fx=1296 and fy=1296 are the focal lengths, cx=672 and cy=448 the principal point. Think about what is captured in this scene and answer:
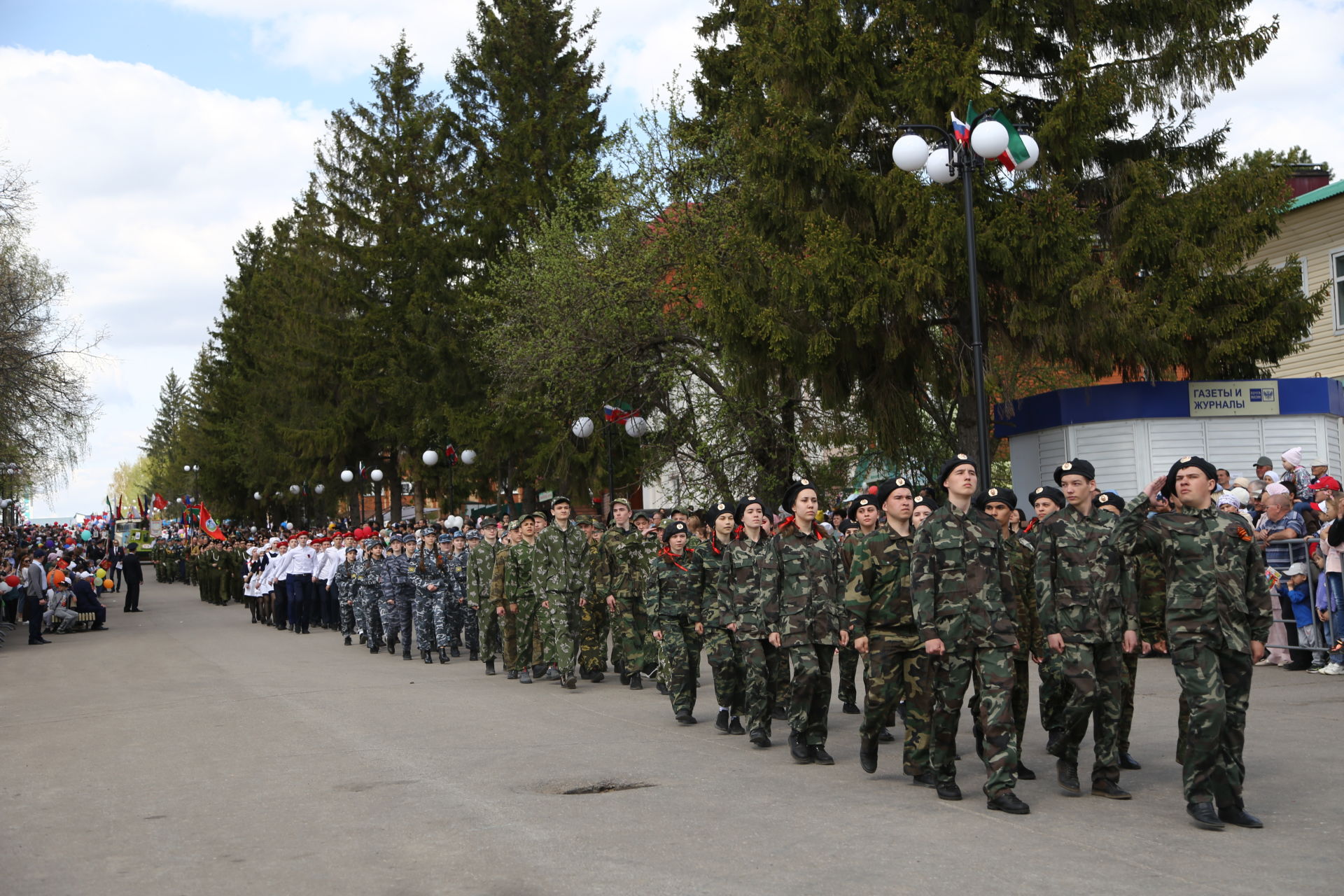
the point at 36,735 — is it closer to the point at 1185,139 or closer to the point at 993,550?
the point at 993,550

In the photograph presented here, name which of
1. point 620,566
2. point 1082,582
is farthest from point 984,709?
point 620,566

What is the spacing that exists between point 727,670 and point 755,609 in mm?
1129

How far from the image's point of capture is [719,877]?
627cm

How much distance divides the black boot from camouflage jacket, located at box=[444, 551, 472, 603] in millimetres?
11978

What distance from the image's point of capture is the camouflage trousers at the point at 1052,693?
326 inches

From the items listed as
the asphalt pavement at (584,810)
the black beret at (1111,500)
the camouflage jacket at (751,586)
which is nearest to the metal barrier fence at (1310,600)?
the asphalt pavement at (584,810)

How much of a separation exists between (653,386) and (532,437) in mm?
12542

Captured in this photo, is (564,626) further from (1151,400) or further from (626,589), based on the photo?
(1151,400)

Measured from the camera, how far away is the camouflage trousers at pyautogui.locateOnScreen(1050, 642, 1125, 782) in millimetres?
7945

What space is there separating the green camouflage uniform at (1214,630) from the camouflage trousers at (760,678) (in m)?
3.64

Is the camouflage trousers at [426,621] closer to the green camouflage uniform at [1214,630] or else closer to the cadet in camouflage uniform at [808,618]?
the cadet in camouflage uniform at [808,618]

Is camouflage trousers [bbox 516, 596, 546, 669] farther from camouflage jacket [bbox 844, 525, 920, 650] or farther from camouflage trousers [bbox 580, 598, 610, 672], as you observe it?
camouflage jacket [bbox 844, 525, 920, 650]

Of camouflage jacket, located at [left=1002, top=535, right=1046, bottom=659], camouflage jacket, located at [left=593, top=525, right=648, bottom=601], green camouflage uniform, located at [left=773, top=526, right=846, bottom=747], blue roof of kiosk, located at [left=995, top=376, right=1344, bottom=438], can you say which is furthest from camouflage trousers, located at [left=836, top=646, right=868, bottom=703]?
blue roof of kiosk, located at [left=995, top=376, right=1344, bottom=438]

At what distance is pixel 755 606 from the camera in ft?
33.7
